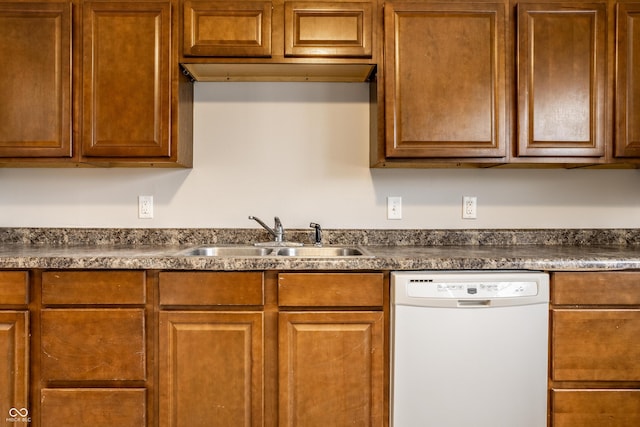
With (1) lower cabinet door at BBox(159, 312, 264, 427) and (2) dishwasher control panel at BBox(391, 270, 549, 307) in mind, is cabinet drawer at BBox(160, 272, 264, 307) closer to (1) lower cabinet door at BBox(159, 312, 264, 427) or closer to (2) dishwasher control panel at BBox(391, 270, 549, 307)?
(1) lower cabinet door at BBox(159, 312, 264, 427)

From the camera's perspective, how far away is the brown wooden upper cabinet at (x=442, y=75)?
179cm

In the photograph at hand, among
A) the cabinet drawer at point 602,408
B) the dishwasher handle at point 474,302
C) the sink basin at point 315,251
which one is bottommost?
the cabinet drawer at point 602,408

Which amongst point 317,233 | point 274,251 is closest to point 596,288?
point 317,233

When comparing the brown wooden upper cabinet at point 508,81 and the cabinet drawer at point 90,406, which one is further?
the brown wooden upper cabinet at point 508,81

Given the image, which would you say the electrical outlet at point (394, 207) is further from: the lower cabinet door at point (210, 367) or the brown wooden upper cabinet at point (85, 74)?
the brown wooden upper cabinet at point (85, 74)

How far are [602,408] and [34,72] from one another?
2699mm

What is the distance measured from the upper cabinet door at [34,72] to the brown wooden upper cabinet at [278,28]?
55 cm

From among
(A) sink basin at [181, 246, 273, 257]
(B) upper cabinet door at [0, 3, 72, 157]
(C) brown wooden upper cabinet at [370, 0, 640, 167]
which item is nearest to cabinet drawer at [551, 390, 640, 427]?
(C) brown wooden upper cabinet at [370, 0, 640, 167]

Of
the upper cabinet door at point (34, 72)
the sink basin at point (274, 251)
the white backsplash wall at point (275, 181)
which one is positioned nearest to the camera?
the upper cabinet door at point (34, 72)

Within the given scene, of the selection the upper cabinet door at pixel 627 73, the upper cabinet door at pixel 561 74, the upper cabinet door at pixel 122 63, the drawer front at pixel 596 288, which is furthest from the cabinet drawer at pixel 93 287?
the upper cabinet door at pixel 627 73

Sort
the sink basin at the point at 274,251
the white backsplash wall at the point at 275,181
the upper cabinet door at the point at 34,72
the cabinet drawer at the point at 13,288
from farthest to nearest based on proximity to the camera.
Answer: the white backsplash wall at the point at 275,181
the sink basin at the point at 274,251
the upper cabinet door at the point at 34,72
the cabinet drawer at the point at 13,288

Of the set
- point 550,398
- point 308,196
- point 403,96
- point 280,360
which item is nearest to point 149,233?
point 308,196

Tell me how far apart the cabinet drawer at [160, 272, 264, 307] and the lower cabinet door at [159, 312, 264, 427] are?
46mm

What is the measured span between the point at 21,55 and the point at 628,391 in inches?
112
